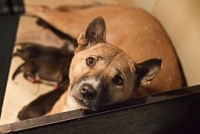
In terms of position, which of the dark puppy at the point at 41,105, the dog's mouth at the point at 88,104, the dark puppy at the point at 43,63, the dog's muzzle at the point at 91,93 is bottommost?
the dark puppy at the point at 41,105

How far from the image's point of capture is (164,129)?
2.12 metres

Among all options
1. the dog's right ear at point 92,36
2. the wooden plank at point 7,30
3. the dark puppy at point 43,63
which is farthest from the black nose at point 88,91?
the wooden plank at point 7,30

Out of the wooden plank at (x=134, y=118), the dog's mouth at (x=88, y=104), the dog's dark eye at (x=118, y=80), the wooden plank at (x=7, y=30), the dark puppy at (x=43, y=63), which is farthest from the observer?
the wooden plank at (x=7, y=30)

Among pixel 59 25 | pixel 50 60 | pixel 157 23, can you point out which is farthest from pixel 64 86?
pixel 157 23

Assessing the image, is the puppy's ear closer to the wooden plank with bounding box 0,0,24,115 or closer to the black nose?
the black nose

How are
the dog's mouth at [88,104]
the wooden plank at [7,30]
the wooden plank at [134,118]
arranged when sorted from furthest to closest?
the wooden plank at [7,30] → the dog's mouth at [88,104] → the wooden plank at [134,118]

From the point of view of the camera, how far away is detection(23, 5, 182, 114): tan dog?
1.94 meters

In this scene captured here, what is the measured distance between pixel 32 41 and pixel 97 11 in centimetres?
62

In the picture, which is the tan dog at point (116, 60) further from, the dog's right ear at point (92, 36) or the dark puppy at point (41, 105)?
the dark puppy at point (41, 105)

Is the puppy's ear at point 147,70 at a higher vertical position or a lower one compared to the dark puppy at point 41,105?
higher

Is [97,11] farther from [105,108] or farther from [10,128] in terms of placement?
[10,128]

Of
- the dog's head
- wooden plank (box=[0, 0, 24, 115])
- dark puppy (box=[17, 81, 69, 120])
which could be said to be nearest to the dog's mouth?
the dog's head

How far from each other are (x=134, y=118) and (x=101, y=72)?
0.29 m

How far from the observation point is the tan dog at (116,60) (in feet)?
6.37
